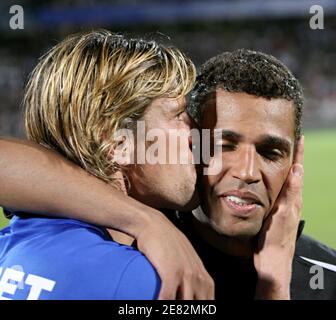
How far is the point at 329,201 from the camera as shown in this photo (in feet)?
33.8

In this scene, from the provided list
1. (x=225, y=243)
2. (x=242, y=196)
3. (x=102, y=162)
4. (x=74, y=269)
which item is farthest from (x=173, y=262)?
(x=225, y=243)

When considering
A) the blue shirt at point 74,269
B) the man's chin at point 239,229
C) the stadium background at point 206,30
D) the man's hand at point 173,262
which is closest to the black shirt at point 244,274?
the man's chin at point 239,229

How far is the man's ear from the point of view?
2236mm

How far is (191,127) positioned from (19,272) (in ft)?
2.86

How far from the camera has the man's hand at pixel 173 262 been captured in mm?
1871

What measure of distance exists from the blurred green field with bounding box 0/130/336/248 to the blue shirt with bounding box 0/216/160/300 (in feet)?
17.8

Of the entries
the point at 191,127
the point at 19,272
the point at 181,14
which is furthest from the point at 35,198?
the point at 181,14

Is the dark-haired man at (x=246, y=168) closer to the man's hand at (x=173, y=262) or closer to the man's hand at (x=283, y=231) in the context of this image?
the man's hand at (x=283, y=231)

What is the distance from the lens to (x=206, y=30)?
24203 mm

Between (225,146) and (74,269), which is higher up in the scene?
(225,146)

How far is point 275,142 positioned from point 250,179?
175 mm

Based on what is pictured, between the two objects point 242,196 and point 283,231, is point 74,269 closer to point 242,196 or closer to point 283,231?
point 242,196

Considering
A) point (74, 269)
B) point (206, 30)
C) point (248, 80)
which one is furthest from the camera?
point (206, 30)

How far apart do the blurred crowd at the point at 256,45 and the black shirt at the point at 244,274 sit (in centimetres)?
1781
